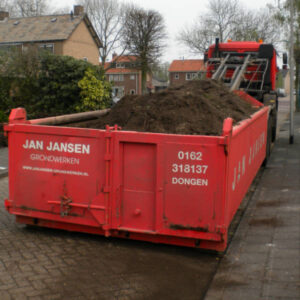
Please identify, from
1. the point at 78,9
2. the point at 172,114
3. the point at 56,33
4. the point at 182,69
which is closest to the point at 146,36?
the point at 78,9

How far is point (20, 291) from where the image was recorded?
4496 mm

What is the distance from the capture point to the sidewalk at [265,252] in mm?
4555

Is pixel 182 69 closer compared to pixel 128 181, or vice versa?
pixel 128 181

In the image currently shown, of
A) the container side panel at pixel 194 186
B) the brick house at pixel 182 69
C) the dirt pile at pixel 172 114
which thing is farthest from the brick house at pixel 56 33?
the container side panel at pixel 194 186

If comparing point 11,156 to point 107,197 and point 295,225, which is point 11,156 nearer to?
point 107,197

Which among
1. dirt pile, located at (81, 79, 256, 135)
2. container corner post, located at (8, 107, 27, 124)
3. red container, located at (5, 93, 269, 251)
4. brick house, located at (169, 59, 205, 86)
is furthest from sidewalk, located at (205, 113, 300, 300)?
brick house, located at (169, 59, 205, 86)

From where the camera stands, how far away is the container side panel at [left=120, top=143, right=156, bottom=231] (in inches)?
214

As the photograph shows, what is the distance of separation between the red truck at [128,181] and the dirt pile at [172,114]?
547 millimetres

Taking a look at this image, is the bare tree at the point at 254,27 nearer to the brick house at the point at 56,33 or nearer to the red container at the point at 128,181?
the brick house at the point at 56,33

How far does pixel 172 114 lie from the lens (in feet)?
20.7

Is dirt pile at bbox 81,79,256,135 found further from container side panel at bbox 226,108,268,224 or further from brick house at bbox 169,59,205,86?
brick house at bbox 169,59,205,86

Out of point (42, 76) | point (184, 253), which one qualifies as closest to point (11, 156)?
point (184, 253)

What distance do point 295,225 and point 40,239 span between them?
3729 millimetres

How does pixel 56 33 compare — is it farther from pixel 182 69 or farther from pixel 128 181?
pixel 182 69
